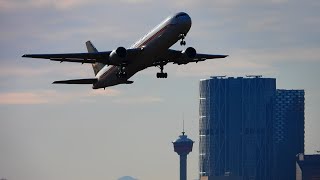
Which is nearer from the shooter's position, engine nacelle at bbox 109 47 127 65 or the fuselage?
the fuselage

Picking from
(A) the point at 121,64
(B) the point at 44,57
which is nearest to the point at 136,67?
(A) the point at 121,64

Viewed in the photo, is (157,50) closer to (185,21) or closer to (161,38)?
(161,38)

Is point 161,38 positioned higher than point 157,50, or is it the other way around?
point 161,38

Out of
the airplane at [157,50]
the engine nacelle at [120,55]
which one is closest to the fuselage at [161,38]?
the airplane at [157,50]

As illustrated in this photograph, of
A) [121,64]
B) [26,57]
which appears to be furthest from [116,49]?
[26,57]

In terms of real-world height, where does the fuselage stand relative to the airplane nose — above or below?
below

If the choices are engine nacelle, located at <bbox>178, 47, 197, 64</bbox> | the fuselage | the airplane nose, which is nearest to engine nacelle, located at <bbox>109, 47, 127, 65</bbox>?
the fuselage

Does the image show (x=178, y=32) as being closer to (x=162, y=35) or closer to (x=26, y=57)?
(x=162, y=35)

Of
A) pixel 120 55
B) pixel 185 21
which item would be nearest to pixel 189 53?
pixel 185 21

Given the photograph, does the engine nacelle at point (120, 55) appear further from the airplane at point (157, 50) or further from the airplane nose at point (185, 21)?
the airplane nose at point (185, 21)

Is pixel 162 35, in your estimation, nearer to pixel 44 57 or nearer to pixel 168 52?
pixel 168 52

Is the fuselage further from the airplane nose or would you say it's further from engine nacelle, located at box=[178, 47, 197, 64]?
engine nacelle, located at box=[178, 47, 197, 64]

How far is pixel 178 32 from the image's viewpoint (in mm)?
190125

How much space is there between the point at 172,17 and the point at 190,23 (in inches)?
132
